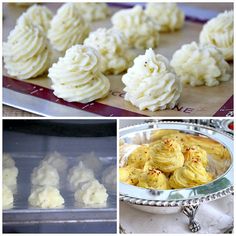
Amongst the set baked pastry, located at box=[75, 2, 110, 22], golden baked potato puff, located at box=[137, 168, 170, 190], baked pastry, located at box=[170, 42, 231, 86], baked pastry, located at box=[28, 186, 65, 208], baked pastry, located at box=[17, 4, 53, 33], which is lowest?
baked pastry, located at box=[28, 186, 65, 208]

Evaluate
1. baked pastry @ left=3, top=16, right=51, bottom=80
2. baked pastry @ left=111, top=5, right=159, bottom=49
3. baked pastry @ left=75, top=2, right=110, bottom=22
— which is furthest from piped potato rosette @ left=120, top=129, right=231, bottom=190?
baked pastry @ left=75, top=2, right=110, bottom=22

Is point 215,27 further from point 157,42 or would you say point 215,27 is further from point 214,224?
point 214,224

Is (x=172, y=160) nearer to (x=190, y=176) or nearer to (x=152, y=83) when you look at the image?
(x=190, y=176)

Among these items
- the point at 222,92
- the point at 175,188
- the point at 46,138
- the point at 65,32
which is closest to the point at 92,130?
the point at 46,138

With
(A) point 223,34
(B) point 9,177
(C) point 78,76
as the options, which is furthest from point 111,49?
(B) point 9,177

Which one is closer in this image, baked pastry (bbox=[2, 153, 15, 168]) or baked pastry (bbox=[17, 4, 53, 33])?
baked pastry (bbox=[2, 153, 15, 168])

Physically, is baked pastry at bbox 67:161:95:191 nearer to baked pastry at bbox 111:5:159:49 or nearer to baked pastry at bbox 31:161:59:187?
baked pastry at bbox 31:161:59:187

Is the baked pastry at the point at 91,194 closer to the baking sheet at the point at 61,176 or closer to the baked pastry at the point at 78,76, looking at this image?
the baking sheet at the point at 61,176
